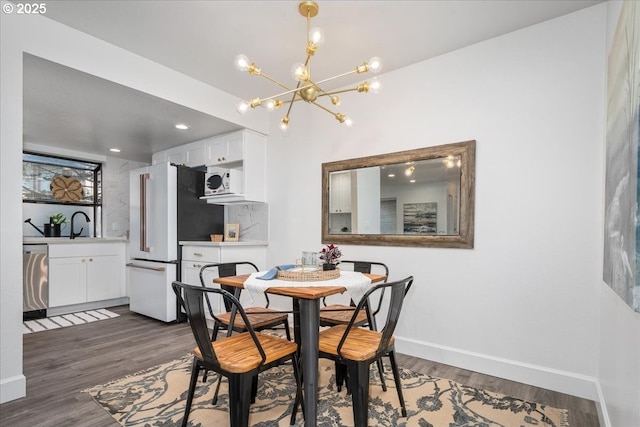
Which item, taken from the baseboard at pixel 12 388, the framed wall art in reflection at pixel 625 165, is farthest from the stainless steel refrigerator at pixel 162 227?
the framed wall art in reflection at pixel 625 165

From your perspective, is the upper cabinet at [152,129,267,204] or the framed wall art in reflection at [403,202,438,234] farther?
the upper cabinet at [152,129,267,204]

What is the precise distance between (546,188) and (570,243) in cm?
40

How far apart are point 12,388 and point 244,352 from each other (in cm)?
167

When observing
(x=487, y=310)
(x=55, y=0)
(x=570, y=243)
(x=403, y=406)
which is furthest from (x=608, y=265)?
(x=55, y=0)

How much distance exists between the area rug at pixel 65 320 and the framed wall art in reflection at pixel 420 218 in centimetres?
380

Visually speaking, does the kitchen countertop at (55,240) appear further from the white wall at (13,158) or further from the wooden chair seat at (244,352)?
the wooden chair seat at (244,352)

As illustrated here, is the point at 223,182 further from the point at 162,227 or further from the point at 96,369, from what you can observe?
the point at 96,369

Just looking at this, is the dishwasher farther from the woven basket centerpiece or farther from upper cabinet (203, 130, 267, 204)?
the woven basket centerpiece

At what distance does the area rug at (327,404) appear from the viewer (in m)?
1.85

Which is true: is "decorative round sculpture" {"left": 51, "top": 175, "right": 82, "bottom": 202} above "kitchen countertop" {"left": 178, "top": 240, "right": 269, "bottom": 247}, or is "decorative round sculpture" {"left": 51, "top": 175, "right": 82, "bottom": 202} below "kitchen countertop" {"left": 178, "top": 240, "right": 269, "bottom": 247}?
above

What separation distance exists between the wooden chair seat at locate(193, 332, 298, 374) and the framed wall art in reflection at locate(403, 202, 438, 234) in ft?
5.13

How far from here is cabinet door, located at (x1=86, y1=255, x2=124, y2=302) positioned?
14.6 ft

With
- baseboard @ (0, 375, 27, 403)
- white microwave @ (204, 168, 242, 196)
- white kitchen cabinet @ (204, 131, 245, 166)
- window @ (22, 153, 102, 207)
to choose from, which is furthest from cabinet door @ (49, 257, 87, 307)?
baseboard @ (0, 375, 27, 403)

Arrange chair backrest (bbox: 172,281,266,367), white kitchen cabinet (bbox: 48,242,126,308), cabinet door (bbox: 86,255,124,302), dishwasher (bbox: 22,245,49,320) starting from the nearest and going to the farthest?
chair backrest (bbox: 172,281,266,367) < dishwasher (bbox: 22,245,49,320) < white kitchen cabinet (bbox: 48,242,126,308) < cabinet door (bbox: 86,255,124,302)
